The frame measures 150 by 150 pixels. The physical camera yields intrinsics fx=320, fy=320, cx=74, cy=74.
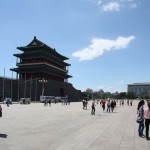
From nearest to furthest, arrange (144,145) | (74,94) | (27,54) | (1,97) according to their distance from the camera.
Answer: (144,145), (1,97), (27,54), (74,94)

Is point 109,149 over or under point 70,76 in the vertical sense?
under

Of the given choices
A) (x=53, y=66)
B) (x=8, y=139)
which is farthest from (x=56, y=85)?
(x=8, y=139)

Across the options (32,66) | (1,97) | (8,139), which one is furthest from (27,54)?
(8,139)

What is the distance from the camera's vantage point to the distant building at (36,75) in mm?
83750

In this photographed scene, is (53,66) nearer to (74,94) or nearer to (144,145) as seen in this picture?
(74,94)

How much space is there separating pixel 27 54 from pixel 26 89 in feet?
39.0

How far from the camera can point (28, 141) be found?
453 inches

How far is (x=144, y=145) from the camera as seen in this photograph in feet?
36.8

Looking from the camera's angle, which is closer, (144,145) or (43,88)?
(144,145)

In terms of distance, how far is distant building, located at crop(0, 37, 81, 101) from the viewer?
3297 inches

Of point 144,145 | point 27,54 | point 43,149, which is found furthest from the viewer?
point 27,54

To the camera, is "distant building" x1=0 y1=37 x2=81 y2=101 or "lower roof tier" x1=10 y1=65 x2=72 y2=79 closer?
"distant building" x1=0 y1=37 x2=81 y2=101

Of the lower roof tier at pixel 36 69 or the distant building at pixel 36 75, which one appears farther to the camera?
the lower roof tier at pixel 36 69

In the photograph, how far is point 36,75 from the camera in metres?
89.6
